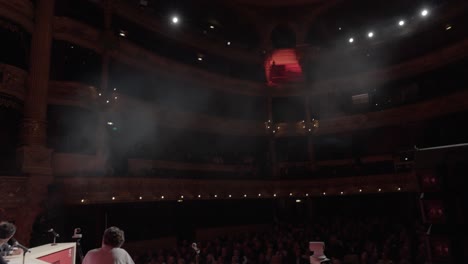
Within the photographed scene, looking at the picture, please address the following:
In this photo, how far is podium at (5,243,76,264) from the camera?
11.5ft

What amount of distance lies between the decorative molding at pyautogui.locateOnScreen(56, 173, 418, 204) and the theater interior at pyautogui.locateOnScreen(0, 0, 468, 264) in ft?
0.23

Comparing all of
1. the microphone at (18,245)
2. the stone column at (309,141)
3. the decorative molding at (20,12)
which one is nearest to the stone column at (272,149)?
the stone column at (309,141)

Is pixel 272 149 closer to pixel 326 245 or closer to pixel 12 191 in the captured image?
pixel 326 245

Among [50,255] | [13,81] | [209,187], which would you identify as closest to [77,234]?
[50,255]

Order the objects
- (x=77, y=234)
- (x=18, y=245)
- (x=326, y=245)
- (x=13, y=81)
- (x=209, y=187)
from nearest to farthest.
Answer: (x=18, y=245) → (x=77, y=234) → (x=326, y=245) → (x=13, y=81) → (x=209, y=187)

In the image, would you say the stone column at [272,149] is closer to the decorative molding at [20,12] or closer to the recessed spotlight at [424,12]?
the recessed spotlight at [424,12]

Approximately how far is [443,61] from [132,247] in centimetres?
1973

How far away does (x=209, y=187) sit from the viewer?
723 inches

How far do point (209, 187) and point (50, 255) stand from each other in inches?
556

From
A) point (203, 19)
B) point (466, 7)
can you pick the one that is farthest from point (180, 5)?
point (466, 7)

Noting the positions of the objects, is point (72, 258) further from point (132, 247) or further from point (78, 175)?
point (132, 247)

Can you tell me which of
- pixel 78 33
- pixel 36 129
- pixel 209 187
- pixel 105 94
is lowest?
pixel 209 187

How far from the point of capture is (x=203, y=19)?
75.9ft

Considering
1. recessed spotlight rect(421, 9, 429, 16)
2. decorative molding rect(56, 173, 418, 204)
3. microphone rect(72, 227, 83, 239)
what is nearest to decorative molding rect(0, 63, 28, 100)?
decorative molding rect(56, 173, 418, 204)
